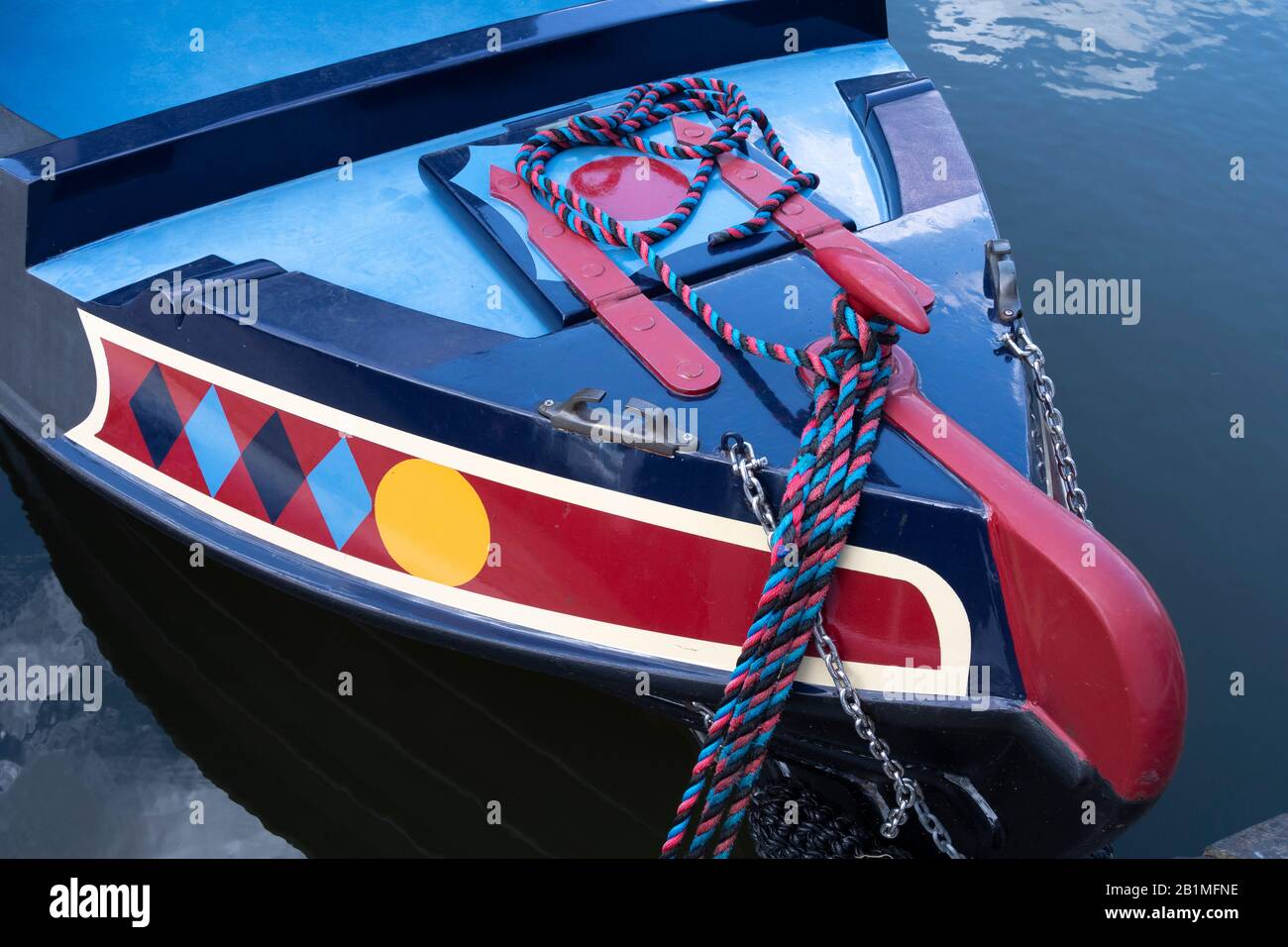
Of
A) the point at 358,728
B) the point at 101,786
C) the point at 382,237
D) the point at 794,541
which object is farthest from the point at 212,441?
the point at 794,541

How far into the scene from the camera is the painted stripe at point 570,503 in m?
2.48

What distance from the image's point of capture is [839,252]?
2.47 meters

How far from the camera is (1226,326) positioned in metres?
5.18

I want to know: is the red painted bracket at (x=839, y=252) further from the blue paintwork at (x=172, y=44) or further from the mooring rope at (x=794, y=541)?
the blue paintwork at (x=172, y=44)

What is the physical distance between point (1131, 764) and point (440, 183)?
252 centimetres

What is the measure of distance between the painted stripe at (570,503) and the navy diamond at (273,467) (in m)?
0.07

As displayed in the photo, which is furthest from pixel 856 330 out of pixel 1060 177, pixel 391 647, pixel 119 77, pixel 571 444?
pixel 1060 177

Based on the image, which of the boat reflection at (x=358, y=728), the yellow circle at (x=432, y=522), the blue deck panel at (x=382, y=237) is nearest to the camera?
the yellow circle at (x=432, y=522)

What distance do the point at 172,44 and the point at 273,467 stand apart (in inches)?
86.1

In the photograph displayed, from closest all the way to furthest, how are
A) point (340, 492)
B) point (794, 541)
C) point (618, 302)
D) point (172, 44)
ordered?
point (794, 541) → point (618, 302) → point (340, 492) → point (172, 44)

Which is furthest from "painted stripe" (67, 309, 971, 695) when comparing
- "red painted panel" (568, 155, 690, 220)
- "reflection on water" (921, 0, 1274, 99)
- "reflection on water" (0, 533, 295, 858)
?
"reflection on water" (921, 0, 1274, 99)

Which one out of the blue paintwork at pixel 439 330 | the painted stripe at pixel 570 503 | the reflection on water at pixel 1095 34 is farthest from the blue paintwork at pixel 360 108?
the reflection on water at pixel 1095 34

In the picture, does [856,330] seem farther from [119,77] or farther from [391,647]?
[119,77]

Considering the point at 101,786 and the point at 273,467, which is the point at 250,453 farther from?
the point at 101,786
